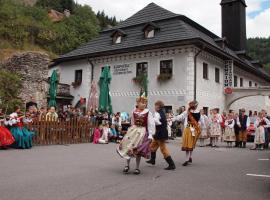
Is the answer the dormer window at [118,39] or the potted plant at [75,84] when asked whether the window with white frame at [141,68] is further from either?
the potted plant at [75,84]

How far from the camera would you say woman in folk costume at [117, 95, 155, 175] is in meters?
7.65

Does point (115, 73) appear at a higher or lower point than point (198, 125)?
higher

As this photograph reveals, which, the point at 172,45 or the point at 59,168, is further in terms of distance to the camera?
the point at 172,45

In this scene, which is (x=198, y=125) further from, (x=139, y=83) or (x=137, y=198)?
(x=139, y=83)

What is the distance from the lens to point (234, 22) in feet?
122

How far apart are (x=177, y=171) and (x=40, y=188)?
352 cm

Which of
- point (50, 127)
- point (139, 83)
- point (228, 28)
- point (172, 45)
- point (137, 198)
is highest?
point (228, 28)

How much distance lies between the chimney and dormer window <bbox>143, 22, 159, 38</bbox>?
14211 millimetres

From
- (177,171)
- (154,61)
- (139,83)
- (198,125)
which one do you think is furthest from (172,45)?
(177,171)

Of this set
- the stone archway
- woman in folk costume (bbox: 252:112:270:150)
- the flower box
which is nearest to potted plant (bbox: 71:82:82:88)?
the flower box

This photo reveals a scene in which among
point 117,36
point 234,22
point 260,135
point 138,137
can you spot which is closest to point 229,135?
point 260,135

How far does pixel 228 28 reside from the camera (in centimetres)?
3759

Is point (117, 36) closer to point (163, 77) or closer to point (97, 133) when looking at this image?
point (163, 77)

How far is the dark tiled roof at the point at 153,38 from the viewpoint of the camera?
23812 mm
